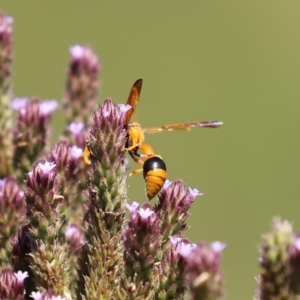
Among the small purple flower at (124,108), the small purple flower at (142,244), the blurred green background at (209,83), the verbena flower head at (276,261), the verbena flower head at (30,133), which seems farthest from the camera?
the blurred green background at (209,83)

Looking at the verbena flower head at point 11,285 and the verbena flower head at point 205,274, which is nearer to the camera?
the verbena flower head at point 205,274

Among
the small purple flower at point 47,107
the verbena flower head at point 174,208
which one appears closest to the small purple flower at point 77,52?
the small purple flower at point 47,107

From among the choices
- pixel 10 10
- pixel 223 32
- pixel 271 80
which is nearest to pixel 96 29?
pixel 10 10

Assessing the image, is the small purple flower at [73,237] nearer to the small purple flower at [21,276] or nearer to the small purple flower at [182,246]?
the small purple flower at [21,276]

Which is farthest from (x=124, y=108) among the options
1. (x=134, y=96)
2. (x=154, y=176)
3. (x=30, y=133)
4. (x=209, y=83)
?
(x=209, y=83)

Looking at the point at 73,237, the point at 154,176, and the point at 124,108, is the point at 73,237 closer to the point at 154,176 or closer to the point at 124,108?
the point at 154,176

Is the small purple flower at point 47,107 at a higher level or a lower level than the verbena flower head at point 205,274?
higher

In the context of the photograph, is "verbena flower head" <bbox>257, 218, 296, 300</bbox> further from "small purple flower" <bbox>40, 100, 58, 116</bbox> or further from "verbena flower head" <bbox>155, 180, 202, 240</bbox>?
"small purple flower" <bbox>40, 100, 58, 116</bbox>

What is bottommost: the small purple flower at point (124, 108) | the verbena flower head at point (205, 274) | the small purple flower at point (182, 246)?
the verbena flower head at point (205, 274)
